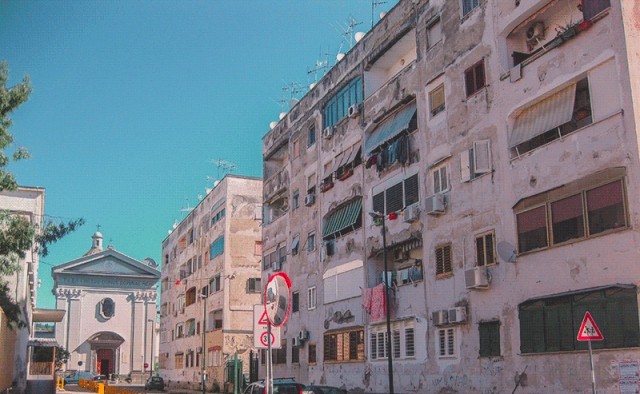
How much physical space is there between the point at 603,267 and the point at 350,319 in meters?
14.5

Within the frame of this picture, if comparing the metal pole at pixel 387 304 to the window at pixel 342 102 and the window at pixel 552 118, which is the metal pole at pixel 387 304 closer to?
the window at pixel 552 118

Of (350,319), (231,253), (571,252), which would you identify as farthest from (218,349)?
(571,252)

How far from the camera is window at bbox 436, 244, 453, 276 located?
23547 mm

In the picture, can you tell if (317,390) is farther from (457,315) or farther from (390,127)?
(390,127)

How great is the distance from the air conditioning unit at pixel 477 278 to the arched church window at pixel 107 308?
6479cm

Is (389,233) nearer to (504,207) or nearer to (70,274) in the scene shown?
(504,207)

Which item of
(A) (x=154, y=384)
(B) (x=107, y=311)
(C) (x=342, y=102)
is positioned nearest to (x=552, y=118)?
(C) (x=342, y=102)

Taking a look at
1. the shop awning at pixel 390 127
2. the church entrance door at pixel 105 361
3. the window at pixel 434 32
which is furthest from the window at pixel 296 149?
the church entrance door at pixel 105 361

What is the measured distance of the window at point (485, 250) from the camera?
70.1ft

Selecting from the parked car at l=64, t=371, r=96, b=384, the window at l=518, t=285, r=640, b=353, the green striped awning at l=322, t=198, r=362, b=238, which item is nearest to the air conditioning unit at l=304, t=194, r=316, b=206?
the green striped awning at l=322, t=198, r=362, b=238

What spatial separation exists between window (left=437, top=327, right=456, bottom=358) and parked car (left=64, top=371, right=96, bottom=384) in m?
52.2

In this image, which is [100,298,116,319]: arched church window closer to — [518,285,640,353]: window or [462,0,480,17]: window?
[462,0,480,17]: window

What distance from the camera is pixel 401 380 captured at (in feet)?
83.8

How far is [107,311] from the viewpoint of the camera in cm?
7969
